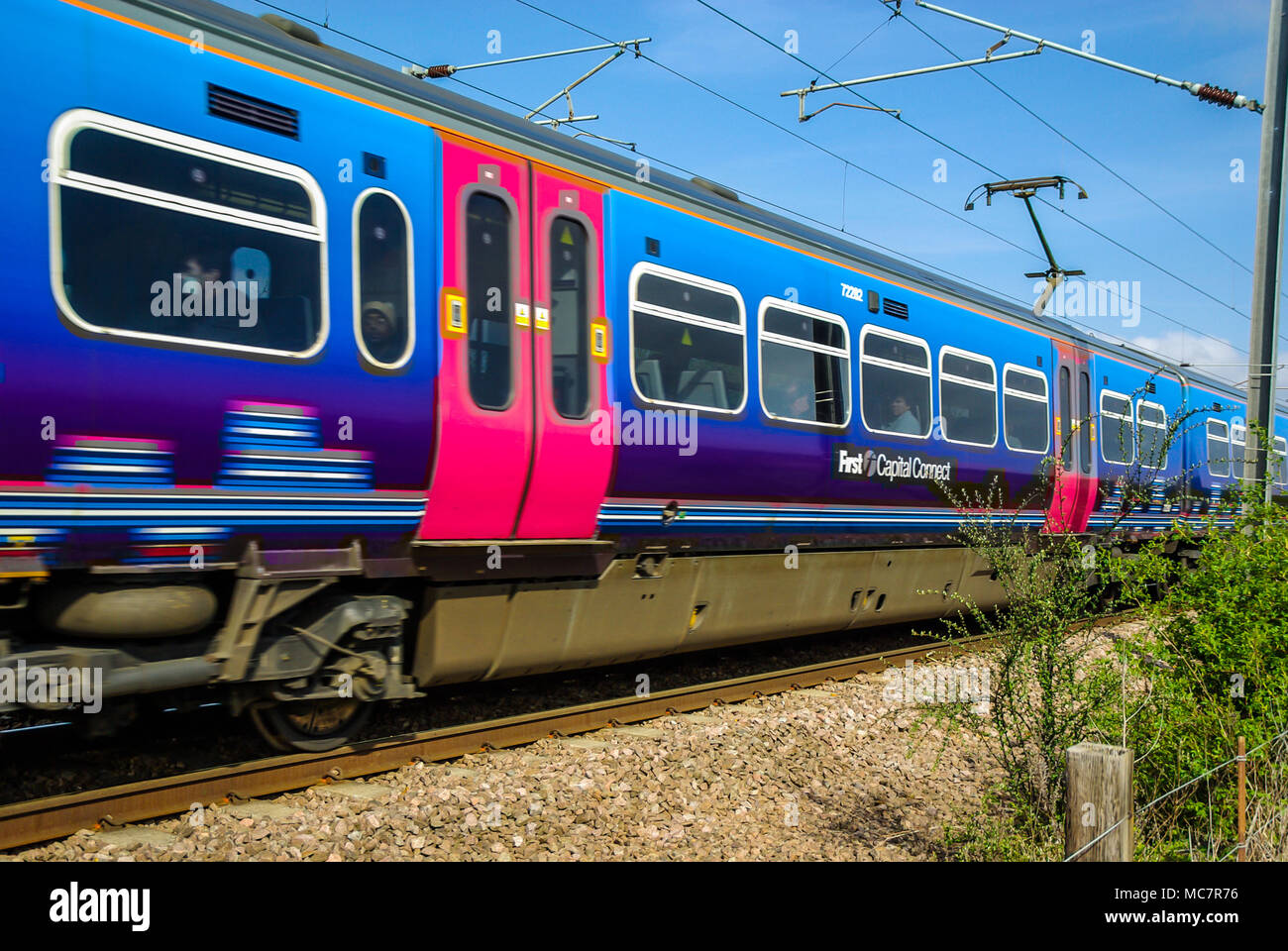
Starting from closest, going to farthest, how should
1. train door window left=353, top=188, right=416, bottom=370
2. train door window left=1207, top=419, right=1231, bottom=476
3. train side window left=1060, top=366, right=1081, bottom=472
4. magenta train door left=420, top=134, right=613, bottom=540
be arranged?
train door window left=353, top=188, right=416, bottom=370 < magenta train door left=420, top=134, right=613, bottom=540 < train side window left=1060, top=366, right=1081, bottom=472 < train door window left=1207, top=419, right=1231, bottom=476

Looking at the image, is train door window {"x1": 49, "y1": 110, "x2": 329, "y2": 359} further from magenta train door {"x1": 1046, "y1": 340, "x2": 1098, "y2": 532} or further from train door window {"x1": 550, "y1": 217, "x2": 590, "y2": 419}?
magenta train door {"x1": 1046, "y1": 340, "x2": 1098, "y2": 532}

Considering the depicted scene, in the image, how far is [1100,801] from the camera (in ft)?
11.7

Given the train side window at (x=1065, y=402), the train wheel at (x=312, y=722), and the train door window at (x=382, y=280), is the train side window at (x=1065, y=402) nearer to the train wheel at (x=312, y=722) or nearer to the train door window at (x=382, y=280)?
the train door window at (x=382, y=280)

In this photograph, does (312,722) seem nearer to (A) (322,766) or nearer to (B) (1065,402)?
(A) (322,766)

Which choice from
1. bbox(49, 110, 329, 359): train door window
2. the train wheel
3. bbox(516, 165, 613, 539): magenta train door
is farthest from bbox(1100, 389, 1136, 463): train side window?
bbox(49, 110, 329, 359): train door window

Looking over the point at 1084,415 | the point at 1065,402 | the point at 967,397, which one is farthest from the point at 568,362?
the point at 1084,415

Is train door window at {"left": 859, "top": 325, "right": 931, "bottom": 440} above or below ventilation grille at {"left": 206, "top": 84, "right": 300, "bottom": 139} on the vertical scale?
below

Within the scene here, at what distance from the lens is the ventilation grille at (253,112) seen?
509cm

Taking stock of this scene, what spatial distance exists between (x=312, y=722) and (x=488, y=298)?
8.37 ft

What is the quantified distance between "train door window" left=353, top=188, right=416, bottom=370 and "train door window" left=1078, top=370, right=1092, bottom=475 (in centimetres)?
957

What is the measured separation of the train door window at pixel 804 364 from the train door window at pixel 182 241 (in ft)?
12.8

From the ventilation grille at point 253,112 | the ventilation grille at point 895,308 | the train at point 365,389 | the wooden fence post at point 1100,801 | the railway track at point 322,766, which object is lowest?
the railway track at point 322,766

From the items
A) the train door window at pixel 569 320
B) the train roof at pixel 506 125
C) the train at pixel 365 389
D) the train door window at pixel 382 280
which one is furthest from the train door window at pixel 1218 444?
the train door window at pixel 382 280

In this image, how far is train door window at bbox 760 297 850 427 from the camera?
8.39 m
